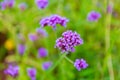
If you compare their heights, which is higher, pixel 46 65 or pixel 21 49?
pixel 21 49

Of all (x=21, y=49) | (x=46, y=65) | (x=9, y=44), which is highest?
(x=9, y=44)

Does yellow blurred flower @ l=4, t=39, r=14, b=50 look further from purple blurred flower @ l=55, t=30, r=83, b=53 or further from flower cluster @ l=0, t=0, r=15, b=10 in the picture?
purple blurred flower @ l=55, t=30, r=83, b=53

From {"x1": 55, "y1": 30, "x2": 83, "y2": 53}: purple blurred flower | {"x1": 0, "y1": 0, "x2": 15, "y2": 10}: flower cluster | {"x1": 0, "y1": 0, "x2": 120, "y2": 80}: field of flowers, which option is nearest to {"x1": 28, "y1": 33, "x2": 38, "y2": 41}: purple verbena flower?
{"x1": 0, "y1": 0, "x2": 120, "y2": 80}: field of flowers

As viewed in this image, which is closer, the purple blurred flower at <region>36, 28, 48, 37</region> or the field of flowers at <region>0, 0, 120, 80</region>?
the field of flowers at <region>0, 0, 120, 80</region>

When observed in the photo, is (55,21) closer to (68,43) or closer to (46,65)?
(68,43)

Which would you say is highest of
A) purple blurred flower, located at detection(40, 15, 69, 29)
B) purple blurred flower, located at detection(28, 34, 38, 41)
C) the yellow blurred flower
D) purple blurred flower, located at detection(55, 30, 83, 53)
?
the yellow blurred flower

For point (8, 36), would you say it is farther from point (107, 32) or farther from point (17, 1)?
point (107, 32)

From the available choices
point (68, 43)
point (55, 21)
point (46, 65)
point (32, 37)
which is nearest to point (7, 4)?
point (32, 37)

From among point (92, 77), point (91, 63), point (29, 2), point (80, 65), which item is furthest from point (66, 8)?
point (80, 65)
